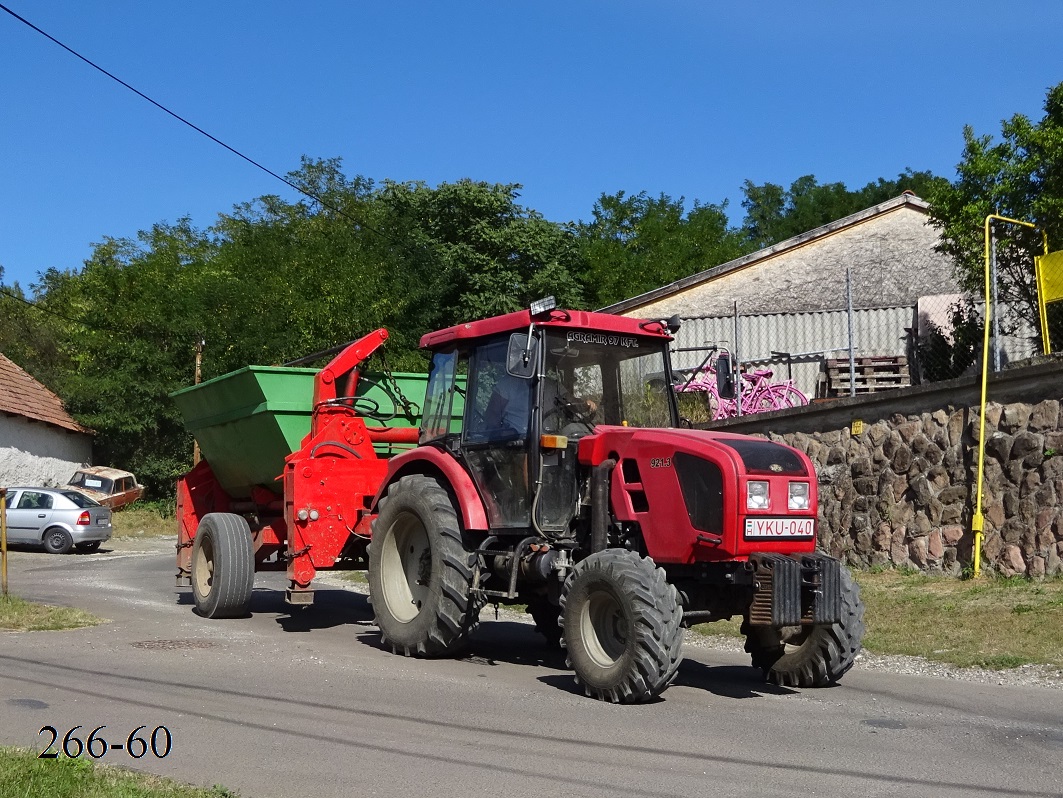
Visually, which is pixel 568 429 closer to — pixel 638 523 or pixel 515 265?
pixel 638 523

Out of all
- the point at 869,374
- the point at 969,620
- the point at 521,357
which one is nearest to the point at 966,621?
the point at 969,620

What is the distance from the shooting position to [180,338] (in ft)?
117

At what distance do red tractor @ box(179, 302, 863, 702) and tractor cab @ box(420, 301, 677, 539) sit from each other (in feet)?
0.05

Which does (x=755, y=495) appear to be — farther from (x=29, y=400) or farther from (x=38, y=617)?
(x=29, y=400)

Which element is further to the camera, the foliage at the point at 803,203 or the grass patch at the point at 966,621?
the foliage at the point at 803,203

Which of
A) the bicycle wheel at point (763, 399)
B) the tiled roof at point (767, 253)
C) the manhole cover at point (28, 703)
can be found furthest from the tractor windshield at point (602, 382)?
the tiled roof at point (767, 253)

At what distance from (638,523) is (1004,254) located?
31.7 ft

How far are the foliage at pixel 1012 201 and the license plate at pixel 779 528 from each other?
8.34 metres

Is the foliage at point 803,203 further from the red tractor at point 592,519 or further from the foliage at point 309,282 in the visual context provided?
the red tractor at point 592,519

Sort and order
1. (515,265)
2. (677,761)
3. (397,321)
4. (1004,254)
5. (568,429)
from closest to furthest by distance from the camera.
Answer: (677,761)
(568,429)
(1004,254)
(397,321)
(515,265)

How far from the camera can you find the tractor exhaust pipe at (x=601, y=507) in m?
8.48

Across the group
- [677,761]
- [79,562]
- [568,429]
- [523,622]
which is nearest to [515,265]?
[79,562]

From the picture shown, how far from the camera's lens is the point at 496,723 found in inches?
275

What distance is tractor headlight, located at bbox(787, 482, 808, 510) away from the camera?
8.10 m
